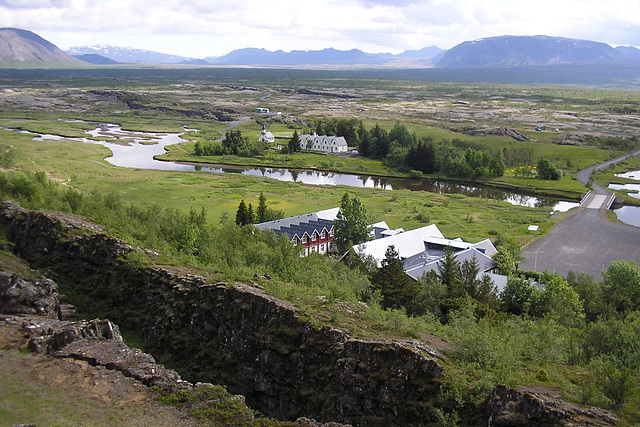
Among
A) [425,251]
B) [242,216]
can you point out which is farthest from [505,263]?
[242,216]

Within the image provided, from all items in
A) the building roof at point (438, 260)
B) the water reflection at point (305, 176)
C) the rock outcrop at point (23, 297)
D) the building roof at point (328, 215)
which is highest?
the rock outcrop at point (23, 297)

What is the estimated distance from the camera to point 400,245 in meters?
45.4

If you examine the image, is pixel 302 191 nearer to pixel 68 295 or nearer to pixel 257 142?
pixel 257 142

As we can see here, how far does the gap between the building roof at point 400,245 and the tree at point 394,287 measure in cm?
884

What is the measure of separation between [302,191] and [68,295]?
175ft

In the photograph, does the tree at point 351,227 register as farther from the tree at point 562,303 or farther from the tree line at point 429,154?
the tree line at point 429,154

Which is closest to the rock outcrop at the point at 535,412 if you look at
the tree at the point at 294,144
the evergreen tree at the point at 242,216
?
the evergreen tree at the point at 242,216

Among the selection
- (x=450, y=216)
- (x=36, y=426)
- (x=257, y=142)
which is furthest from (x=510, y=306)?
(x=257, y=142)

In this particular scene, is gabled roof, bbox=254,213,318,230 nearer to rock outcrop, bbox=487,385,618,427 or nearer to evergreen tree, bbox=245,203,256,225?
evergreen tree, bbox=245,203,256,225

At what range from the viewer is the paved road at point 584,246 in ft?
155

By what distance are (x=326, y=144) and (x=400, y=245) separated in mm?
76522

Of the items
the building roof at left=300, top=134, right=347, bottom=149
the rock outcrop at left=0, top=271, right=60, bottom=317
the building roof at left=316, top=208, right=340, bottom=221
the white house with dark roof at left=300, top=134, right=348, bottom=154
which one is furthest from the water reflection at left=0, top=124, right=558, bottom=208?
the rock outcrop at left=0, top=271, right=60, bottom=317

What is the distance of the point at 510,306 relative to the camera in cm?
3394

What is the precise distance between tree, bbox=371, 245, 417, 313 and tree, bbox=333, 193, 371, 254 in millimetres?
14786
